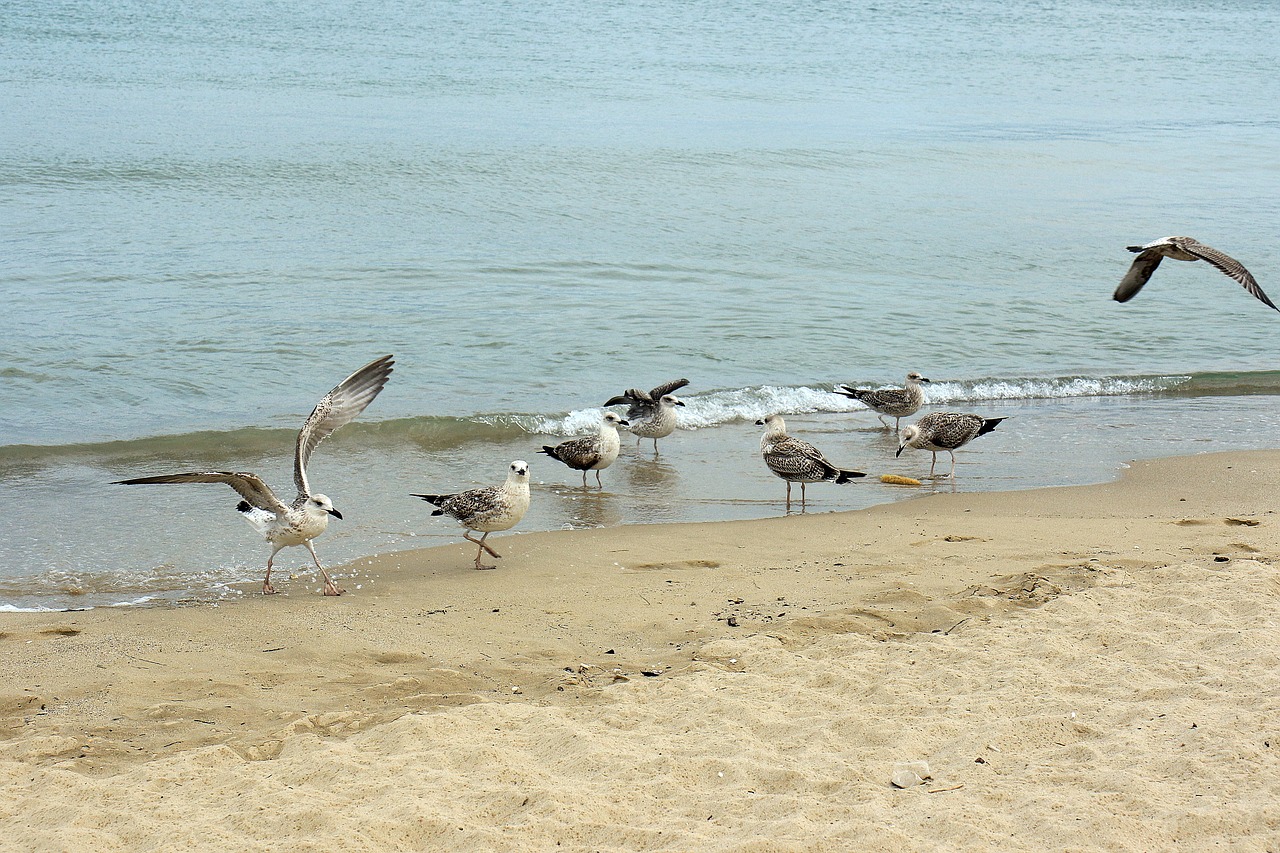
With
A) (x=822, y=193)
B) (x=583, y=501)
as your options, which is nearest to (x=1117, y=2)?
(x=822, y=193)

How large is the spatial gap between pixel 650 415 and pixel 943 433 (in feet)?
8.92

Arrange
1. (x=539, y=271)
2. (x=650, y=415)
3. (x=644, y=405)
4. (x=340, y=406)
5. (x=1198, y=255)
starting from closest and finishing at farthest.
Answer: (x=340, y=406) → (x=1198, y=255) → (x=650, y=415) → (x=644, y=405) → (x=539, y=271)

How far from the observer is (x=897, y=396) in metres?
12.1

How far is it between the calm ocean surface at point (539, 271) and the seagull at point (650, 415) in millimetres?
275

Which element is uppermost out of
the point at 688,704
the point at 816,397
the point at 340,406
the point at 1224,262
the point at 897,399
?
the point at 1224,262

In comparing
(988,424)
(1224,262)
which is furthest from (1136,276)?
(988,424)

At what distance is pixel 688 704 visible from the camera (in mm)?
4992

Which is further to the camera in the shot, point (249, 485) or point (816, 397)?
point (816, 397)

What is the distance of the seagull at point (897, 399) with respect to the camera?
12.1 metres

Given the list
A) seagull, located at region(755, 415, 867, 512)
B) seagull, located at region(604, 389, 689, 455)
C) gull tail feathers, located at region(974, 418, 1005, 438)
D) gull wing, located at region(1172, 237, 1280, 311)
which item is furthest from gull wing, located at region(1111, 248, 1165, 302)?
seagull, located at region(604, 389, 689, 455)

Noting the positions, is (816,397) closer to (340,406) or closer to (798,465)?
(798,465)

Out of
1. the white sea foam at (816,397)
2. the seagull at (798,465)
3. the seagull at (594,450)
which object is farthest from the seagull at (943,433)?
the seagull at (594,450)

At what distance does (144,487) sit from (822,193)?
55.7 feet

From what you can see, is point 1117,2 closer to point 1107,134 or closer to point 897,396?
point 1107,134
